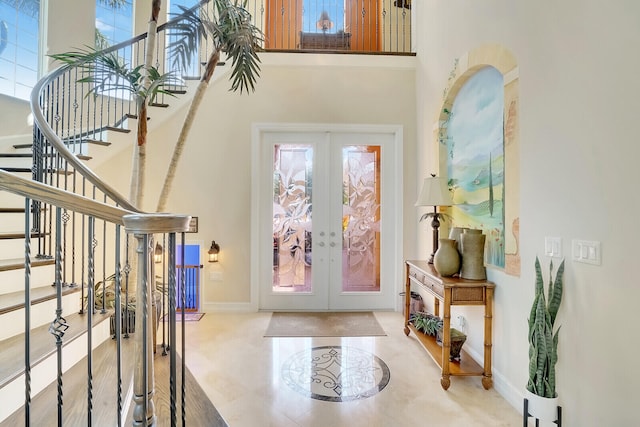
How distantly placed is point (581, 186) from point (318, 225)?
9.45 ft

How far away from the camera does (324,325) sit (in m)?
3.66

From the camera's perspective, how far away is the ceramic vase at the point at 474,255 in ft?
8.20

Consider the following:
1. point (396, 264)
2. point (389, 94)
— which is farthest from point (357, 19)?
point (396, 264)

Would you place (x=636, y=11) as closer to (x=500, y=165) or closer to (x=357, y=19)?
(x=500, y=165)

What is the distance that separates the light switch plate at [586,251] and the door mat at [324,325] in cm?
215

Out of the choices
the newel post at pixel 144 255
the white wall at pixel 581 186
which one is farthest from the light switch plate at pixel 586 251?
the newel post at pixel 144 255

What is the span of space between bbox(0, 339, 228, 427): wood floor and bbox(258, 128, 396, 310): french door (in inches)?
78.4

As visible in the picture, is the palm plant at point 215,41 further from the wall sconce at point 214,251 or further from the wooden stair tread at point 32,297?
the wall sconce at point 214,251

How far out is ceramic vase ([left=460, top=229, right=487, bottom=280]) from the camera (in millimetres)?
2500

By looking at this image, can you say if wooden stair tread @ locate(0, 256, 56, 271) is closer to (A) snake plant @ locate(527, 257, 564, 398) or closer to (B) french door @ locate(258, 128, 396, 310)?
(B) french door @ locate(258, 128, 396, 310)

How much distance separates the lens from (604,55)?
1529 mm

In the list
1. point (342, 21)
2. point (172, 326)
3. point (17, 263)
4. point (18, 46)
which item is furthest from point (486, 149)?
point (18, 46)

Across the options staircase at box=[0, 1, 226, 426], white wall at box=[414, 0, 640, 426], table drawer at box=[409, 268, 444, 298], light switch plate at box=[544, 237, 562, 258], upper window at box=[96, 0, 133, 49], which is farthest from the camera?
upper window at box=[96, 0, 133, 49]

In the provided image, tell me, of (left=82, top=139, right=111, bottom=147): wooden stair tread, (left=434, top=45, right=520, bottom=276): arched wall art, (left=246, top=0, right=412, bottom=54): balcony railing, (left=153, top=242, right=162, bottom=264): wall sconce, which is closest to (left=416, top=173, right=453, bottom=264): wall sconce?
(left=434, top=45, right=520, bottom=276): arched wall art
